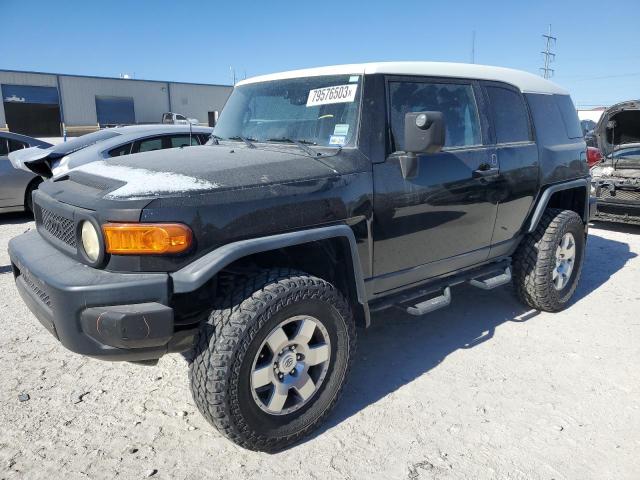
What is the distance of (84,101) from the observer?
37594 millimetres

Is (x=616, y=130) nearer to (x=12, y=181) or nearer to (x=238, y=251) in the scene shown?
(x=238, y=251)

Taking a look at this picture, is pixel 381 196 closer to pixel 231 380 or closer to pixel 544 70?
pixel 231 380

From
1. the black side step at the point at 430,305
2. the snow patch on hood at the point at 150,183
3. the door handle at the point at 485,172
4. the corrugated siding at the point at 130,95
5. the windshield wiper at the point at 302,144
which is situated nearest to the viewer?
A: the snow patch on hood at the point at 150,183

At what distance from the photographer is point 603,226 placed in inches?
314

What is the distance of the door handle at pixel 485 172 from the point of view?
3.44 meters

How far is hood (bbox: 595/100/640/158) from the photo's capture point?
7676mm

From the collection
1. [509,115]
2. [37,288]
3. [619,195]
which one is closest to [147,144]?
[37,288]

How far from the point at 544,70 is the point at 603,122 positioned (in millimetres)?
45392

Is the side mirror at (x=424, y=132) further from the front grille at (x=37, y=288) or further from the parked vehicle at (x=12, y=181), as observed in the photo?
the parked vehicle at (x=12, y=181)

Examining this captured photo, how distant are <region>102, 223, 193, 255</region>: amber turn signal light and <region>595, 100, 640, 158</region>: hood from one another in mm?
7671

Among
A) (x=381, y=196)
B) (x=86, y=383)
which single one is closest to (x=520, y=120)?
(x=381, y=196)

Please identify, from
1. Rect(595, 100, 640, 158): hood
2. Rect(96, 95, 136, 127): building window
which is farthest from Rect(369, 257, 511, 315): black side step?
Rect(96, 95, 136, 127): building window

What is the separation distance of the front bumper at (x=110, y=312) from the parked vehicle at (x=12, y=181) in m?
6.43

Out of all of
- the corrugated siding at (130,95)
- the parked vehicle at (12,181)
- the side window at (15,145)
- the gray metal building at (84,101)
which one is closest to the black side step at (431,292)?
the parked vehicle at (12,181)
